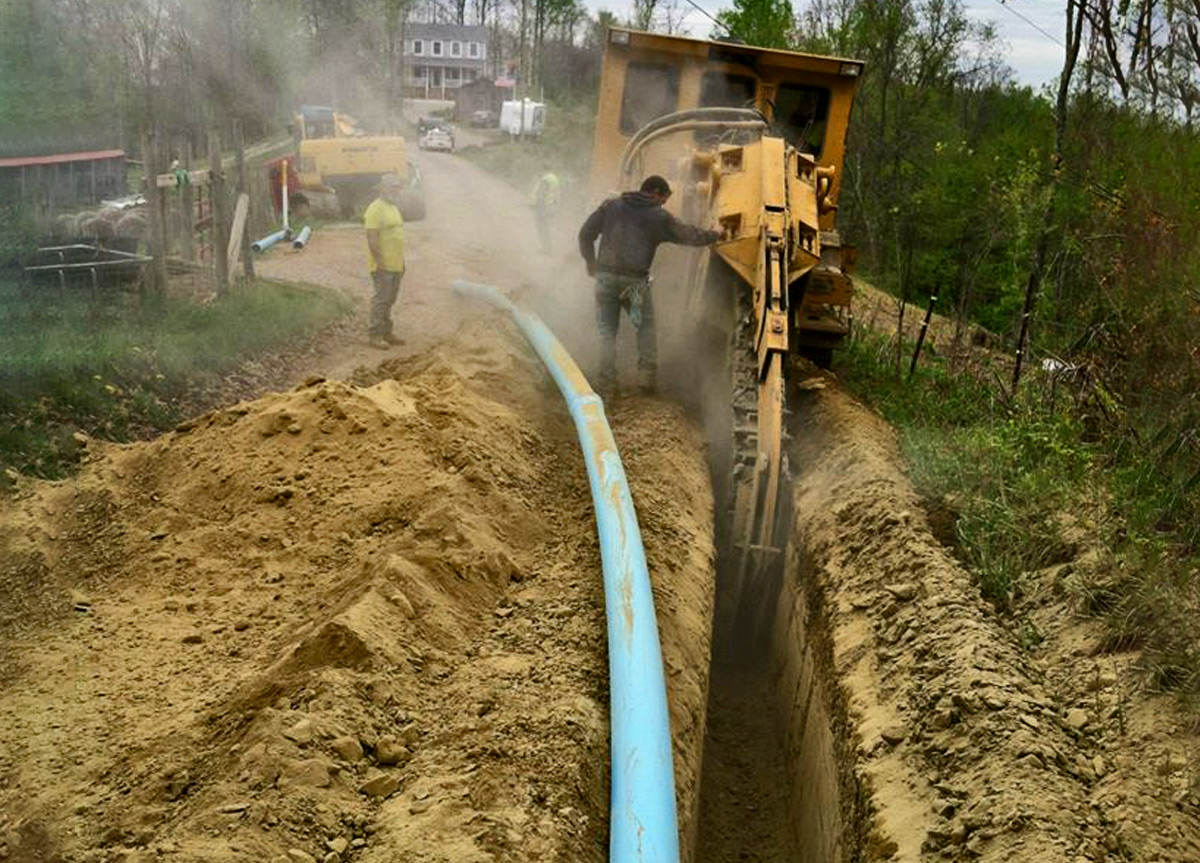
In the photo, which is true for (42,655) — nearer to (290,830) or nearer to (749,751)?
(290,830)

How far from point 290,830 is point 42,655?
6.67 ft

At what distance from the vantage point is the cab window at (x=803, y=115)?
11.0 m

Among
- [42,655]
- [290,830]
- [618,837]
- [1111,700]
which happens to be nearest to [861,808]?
[1111,700]

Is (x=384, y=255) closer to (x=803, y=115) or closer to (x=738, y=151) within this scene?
(x=738, y=151)

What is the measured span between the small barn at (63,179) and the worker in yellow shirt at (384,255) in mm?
3001

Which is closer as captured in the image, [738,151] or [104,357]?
[104,357]

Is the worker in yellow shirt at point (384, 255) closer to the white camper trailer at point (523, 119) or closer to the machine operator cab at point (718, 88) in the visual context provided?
the machine operator cab at point (718, 88)

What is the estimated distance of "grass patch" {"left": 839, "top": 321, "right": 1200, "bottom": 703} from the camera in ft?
16.8

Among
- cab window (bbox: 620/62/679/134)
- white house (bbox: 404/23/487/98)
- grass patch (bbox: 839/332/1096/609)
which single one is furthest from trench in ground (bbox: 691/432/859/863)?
white house (bbox: 404/23/487/98)

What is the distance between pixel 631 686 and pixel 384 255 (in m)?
7.56

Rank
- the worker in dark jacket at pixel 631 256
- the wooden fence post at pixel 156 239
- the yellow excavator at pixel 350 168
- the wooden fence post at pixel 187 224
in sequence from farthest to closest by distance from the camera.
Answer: the yellow excavator at pixel 350 168 → the wooden fence post at pixel 187 224 → the wooden fence post at pixel 156 239 → the worker in dark jacket at pixel 631 256

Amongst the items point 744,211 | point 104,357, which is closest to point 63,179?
point 104,357

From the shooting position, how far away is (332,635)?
4.68 m

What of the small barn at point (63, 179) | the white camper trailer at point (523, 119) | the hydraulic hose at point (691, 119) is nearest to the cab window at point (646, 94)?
the hydraulic hose at point (691, 119)
